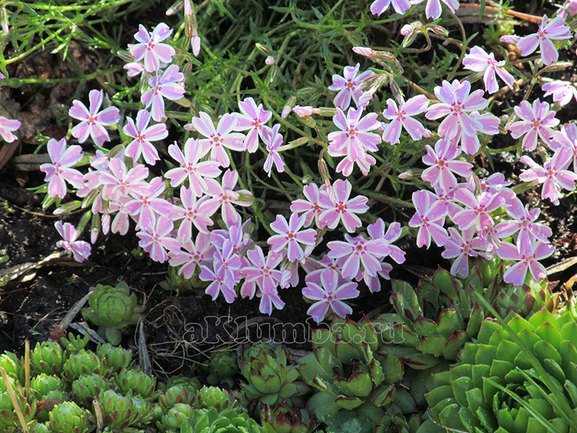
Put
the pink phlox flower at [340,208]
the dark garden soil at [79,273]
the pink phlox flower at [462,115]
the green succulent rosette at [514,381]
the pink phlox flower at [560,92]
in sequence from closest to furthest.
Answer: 1. the green succulent rosette at [514,381]
2. the pink phlox flower at [462,115]
3. the pink phlox flower at [340,208]
4. the pink phlox flower at [560,92]
5. the dark garden soil at [79,273]

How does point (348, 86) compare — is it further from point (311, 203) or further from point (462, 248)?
point (462, 248)

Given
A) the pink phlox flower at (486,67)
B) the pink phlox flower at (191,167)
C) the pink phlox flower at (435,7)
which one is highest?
the pink phlox flower at (435,7)

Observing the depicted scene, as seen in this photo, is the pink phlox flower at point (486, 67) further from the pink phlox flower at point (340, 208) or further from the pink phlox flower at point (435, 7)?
the pink phlox flower at point (340, 208)

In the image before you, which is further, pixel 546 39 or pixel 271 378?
pixel 546 39

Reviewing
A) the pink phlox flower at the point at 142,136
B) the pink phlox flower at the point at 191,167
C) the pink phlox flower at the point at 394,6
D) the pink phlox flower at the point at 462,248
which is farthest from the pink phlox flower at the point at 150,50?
the pink phlox flower at the point at 462,248

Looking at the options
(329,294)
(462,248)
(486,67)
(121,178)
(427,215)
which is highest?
(486,67)

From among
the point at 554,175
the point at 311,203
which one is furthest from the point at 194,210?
the point at 554,175

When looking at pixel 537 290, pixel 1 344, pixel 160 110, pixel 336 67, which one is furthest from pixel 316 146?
pixel 1 344
